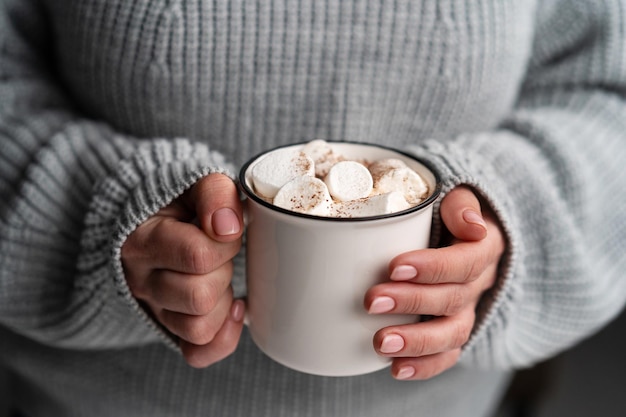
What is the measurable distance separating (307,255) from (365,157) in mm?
112

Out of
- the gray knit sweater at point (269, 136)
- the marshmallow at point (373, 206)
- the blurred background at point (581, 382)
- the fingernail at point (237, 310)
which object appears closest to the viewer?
the marshmallow at point (373, 206)

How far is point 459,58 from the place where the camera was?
2.00 ft

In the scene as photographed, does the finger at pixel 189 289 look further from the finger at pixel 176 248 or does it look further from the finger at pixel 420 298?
the finger at pixel 420 298

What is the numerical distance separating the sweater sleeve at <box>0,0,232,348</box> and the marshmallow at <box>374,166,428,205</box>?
0.17 meters

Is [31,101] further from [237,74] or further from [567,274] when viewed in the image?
[567,274]

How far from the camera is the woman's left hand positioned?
Result: 392mm

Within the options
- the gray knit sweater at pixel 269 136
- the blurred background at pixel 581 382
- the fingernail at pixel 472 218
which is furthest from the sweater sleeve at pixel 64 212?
the blurred background at pixel 581 382

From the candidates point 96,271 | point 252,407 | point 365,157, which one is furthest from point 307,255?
point 252,407

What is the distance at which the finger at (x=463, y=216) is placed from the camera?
1.39 ft

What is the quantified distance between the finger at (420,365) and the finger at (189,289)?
0.15 meters

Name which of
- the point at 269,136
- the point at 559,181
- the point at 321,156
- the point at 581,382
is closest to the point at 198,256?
the point at 321,156

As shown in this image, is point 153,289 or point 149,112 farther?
point 149,112

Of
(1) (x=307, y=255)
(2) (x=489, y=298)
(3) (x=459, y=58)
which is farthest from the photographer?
(3) (x=459, y=58)

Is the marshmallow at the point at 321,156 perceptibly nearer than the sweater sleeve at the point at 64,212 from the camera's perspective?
Yes
